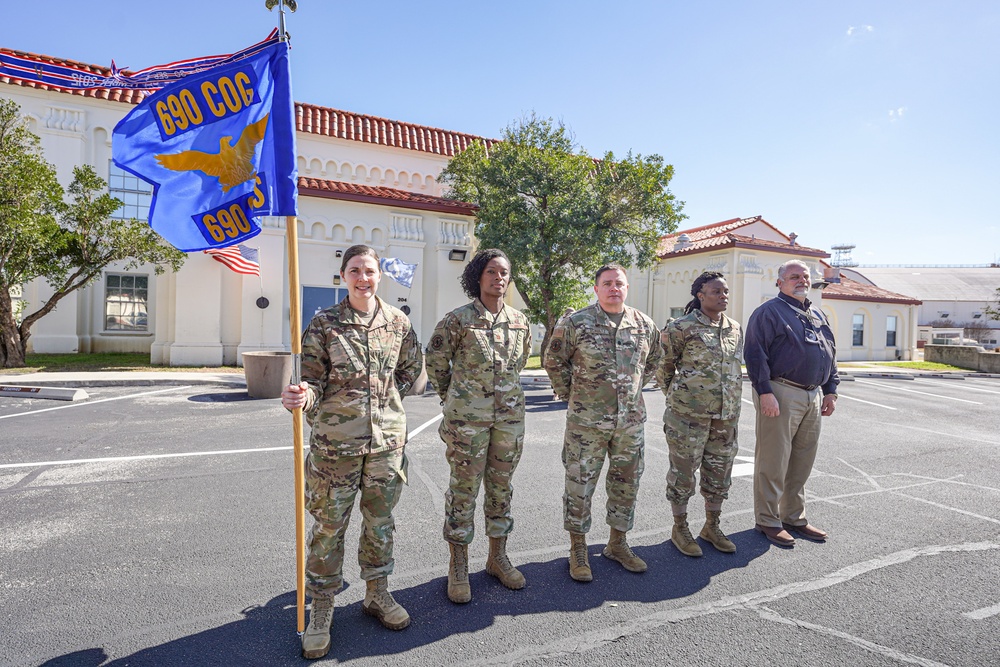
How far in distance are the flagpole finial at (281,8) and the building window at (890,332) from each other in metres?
29.4

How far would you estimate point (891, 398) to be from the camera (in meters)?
12.6

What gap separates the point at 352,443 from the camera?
2803 millimetres

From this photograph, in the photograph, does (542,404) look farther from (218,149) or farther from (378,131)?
(378,131)

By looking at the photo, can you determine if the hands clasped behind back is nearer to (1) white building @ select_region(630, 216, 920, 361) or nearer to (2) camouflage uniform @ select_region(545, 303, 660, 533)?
(2) camouflage uniform @ select_region(545, 303, 660, 533)

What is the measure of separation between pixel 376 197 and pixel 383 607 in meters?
13.8

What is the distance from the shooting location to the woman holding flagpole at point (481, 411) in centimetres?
321

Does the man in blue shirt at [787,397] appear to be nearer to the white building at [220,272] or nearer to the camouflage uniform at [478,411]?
the camouflage uniform at [478,411]

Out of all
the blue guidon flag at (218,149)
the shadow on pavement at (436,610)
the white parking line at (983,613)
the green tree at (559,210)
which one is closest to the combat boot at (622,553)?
the shadow on pavement at (436,610)

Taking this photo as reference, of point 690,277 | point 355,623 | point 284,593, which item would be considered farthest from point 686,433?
point 690,277

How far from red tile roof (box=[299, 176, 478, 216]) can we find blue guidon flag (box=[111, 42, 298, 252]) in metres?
11.8

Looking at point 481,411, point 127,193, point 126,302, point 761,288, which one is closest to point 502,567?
point 481,411

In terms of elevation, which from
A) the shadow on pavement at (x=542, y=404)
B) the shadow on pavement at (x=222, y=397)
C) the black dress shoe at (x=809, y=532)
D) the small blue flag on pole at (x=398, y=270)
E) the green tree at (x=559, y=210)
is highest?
the green tree at (x=559, y=210)

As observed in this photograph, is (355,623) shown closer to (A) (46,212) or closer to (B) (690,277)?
(A) (46,212)

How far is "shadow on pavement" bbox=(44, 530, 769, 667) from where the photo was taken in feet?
8.45
